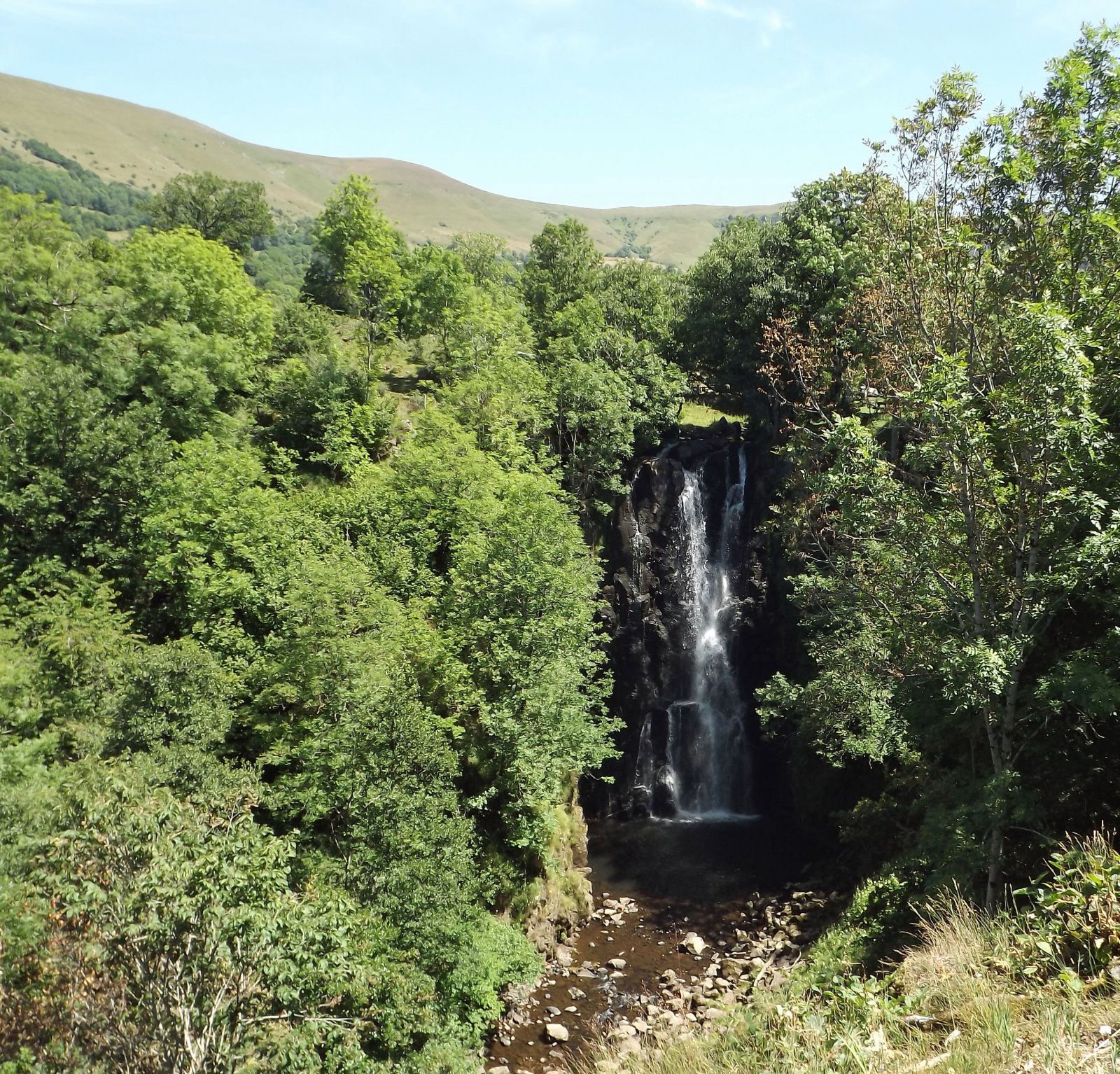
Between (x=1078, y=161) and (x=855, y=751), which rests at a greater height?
(x=1078, y=161)

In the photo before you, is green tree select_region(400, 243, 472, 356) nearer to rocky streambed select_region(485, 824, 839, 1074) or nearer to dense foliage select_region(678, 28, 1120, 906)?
dense foliage select_region(678, 28, 1120, 906)

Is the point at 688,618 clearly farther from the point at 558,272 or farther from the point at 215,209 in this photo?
the point at 215,209

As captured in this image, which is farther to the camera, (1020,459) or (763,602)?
(763,602)

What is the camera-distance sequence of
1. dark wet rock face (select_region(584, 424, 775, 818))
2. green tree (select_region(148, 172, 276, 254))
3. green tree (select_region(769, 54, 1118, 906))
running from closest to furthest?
green tree (select_region(769, 54, 1118, 906))
dark wet rock face (select_region(584, 424, 775, 818))
green tree (select_region(148, 172, 276, 254))

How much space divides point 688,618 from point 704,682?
10.5 feet

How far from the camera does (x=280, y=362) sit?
1431 inches

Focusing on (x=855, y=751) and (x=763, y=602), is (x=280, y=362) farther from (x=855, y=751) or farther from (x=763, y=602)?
(x=855, y=751)

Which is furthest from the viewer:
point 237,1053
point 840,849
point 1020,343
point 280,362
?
point 280,362

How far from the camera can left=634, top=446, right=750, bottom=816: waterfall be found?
1390 inches

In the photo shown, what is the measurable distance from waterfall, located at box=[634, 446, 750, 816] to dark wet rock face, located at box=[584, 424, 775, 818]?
5cm

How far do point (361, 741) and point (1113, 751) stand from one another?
51.3 ft

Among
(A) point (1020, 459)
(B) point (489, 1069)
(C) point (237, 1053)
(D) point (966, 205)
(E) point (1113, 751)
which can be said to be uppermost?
(D) point (966, 205)

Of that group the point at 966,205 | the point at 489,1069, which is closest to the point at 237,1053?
the point at 489,1069


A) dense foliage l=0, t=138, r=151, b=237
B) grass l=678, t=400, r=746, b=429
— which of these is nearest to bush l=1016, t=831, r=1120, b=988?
grass l=678, t=400, r=746, b=429
